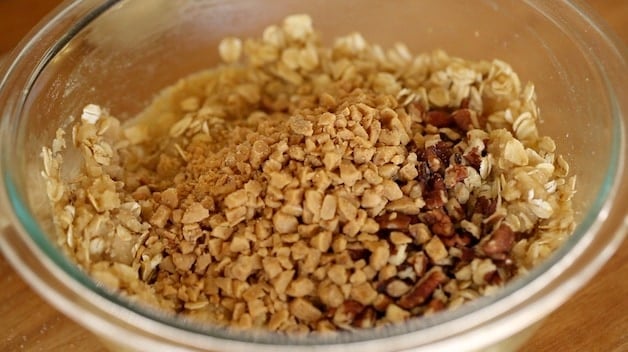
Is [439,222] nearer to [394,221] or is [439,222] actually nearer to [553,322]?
[394,221]

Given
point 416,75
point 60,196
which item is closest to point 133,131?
point 60,196

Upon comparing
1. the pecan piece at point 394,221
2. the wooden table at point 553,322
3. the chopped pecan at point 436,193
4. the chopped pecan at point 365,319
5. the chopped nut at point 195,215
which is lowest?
the wooden table at point 553,322

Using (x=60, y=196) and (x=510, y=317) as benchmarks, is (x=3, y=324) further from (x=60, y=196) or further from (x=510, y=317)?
(x=510, y=317)

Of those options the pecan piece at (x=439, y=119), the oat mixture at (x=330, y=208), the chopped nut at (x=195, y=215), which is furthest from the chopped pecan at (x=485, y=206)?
the chopped nut at (x=195, y=215)

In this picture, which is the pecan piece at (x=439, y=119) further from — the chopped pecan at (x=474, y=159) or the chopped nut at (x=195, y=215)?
the chopped nut at (x=195, y=215)

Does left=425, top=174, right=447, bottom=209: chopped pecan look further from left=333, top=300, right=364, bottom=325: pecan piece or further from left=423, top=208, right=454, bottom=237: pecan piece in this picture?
left=333, top=300, right=364, bottom=325: pecan piece

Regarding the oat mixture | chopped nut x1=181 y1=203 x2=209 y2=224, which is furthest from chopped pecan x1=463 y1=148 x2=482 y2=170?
chopped nut x1=181 y1=203 x2=209 y2=224
